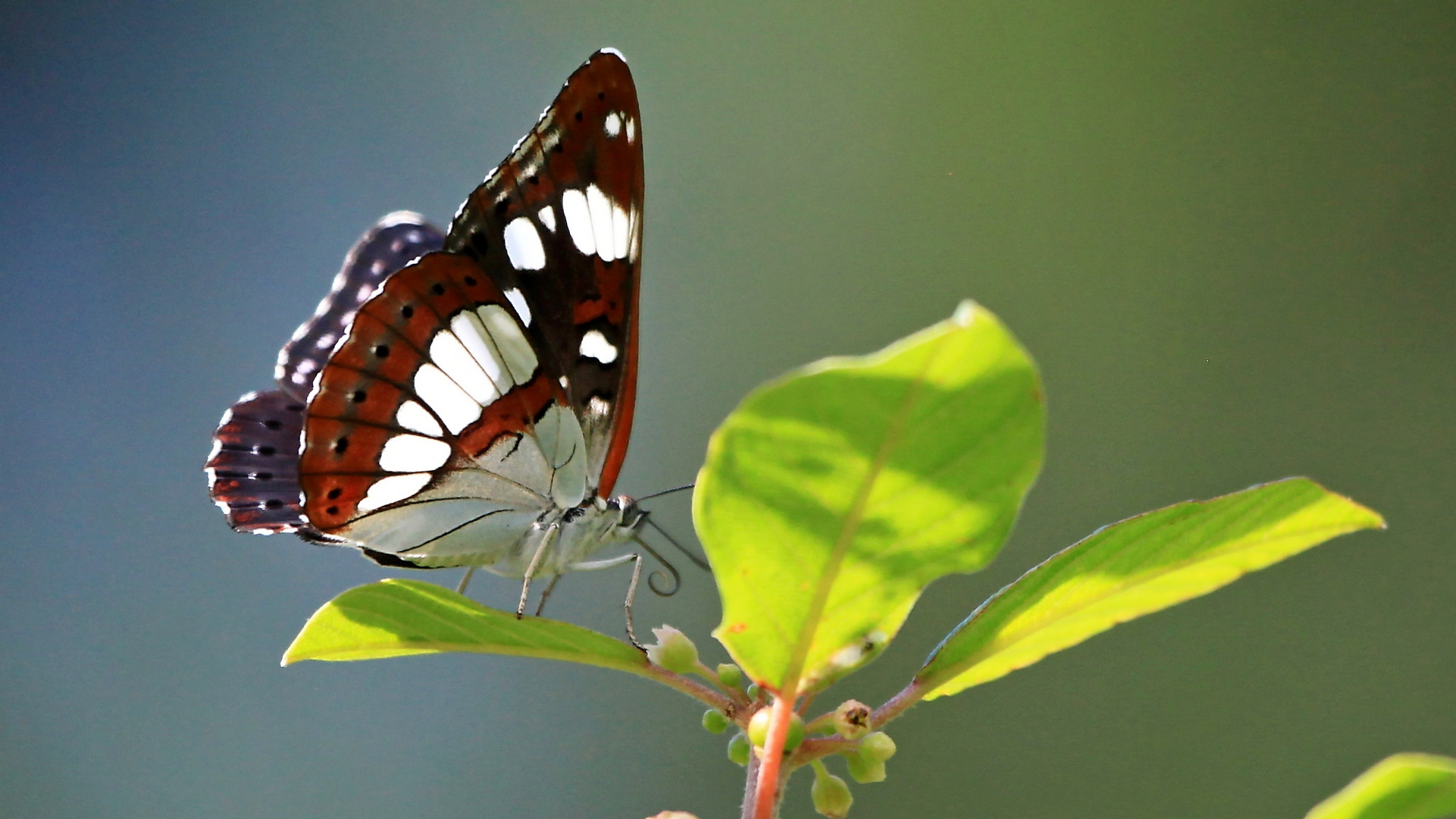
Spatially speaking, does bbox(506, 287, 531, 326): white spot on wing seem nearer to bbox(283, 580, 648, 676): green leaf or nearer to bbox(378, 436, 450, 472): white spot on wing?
bbox(378, 436, 450, 472): white spot on wing

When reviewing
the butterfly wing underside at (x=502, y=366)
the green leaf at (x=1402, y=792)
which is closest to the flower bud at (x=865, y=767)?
the green leaf at (x=1402, y=792)

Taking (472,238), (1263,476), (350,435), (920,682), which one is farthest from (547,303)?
(1263,476)

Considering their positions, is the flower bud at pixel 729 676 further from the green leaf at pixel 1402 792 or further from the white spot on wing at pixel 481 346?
the white spot on wing at pixel 481 346

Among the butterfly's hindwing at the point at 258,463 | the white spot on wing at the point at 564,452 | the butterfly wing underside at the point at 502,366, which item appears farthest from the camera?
the butterfly's hindwing at the point at 258,463

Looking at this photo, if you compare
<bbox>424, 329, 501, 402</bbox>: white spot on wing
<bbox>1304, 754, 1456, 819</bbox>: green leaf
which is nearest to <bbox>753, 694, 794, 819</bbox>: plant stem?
<bbox>1304, 754, 1456, 819</bbox>: green leaf

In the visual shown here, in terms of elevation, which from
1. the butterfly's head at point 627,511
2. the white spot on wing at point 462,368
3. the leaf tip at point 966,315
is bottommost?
the leaf tip at point 966,315
